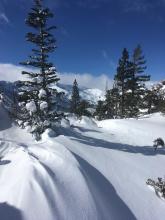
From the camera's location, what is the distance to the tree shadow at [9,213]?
6375mm

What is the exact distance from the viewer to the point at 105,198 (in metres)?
8.64

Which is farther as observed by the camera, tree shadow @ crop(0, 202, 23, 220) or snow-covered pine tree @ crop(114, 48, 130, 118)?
snow-covered pine tree @ crop(114, 48, 130, 118)

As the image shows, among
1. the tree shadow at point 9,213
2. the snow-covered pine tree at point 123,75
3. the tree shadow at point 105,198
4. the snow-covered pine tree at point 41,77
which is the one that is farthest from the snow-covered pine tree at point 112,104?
the tree shadow at point 9,213

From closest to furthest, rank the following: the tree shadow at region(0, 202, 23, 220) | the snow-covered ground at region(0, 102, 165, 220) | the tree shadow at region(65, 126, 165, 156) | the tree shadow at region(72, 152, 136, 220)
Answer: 1. the tree shadow at region(0, 202, 23, 220)
2. the snow-covered ground at region(0, 102, 165, 220)
3. the tree shadow at region(72, 152, 136, 220)
4. the tree shadow at region(65, 126, 165, 156)

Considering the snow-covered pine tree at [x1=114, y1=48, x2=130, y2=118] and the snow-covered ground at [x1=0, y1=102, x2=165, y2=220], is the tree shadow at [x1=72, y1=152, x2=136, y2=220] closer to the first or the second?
the snow-covered ground at [x1=0, y1=102, x2=165, y2=220]

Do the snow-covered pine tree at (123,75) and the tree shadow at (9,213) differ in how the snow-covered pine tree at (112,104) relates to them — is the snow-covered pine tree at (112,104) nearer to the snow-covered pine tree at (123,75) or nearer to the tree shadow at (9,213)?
the snow-covered pine tree at (123,75)

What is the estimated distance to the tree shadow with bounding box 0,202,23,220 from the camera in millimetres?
6375

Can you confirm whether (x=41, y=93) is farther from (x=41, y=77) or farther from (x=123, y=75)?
(x=123, y=75)

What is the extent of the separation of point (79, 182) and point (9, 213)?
9.06ft

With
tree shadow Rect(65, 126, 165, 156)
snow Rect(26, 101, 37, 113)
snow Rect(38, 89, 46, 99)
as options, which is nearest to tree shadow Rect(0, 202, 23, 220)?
tree shadow Rect(65, 126, 165, 156)

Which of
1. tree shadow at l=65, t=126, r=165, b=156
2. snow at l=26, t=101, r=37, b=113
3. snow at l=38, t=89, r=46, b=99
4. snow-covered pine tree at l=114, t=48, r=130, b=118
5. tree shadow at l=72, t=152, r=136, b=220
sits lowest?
tree shadow at l=72, t=152, r=136, b=220

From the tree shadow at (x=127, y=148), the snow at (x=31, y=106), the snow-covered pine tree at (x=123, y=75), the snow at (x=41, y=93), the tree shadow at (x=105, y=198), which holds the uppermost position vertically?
the snow-covered pine tree at (x=123, y=75)

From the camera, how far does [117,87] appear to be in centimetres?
3903

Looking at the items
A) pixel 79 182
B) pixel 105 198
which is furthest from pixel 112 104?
pixel 79 182
